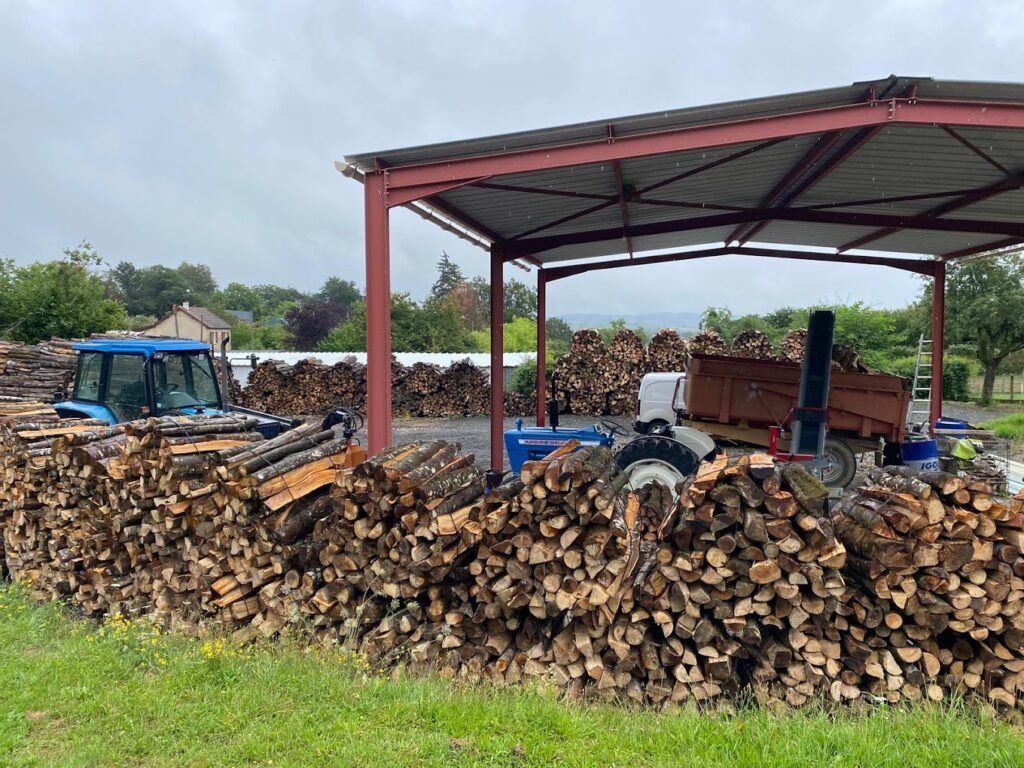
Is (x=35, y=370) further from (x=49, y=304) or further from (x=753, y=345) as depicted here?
(x=753, y=345)

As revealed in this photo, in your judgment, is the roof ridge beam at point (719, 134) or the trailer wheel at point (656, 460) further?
the trailer wheel at point (656, 460)

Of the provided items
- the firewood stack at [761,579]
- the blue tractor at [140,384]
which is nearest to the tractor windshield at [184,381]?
the blue tractor at [140,384]

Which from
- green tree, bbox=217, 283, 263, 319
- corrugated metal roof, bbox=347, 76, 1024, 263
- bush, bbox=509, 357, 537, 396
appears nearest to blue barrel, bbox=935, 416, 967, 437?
corrugated metal roof, bbox=347, 76, 1024, 263

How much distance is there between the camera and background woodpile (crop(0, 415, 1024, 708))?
391 cm

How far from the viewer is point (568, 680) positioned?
13.7 feet

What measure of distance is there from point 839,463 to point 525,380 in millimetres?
14796

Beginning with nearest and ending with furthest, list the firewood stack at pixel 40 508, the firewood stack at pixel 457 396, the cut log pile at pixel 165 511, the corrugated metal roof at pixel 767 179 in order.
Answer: the cut log pile at pixel 165 511 → the corrugated metal roof at pixel 767 179 → the firewood stack at pixel 40 508 → the firewood stack at pixel 457 396

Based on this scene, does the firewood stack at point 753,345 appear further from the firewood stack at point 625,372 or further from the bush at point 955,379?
the bush at point 955,379

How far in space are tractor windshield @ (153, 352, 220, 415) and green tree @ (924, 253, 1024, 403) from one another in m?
28.5

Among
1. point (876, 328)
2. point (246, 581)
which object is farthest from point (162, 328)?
point (246, 581)

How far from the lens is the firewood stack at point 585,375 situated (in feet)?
73.5

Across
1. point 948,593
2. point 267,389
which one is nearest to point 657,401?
point 948,593

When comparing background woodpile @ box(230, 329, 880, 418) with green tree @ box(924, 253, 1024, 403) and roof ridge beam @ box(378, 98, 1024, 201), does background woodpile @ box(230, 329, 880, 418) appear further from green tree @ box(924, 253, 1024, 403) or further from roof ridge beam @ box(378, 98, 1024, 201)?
roof ridge beam @ box(378, 98, 1024, 201)

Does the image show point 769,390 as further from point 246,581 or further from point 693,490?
point 246,581
